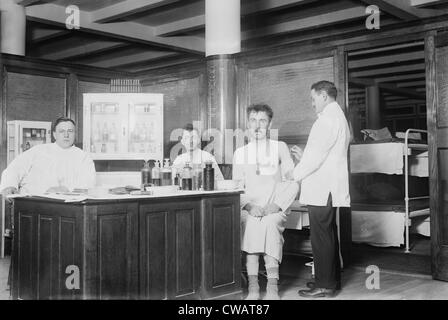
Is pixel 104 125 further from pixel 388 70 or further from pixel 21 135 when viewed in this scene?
pixel 388 70

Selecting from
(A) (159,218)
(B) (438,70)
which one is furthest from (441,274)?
(A) (159,218)

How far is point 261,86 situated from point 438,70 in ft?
6.52

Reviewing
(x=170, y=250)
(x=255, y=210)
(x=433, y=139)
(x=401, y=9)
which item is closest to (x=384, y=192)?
(x=433, y=139)

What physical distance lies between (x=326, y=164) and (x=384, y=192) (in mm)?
3287

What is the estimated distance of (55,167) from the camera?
435 centimetres

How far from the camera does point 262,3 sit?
7.71 meters

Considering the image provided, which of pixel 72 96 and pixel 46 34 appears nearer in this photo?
pixel 72 96

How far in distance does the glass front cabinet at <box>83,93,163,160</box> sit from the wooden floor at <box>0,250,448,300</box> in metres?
1.74

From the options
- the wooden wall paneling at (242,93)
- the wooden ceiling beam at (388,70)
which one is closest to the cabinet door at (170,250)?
the wooden wall paneling at (242,93)

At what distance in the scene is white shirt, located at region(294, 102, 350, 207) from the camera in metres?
3.90

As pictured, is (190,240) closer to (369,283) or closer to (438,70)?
(369,283)

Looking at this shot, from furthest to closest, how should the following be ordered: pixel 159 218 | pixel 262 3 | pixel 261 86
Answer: pixel 262 3, pixel 261 86, pixel 159 218

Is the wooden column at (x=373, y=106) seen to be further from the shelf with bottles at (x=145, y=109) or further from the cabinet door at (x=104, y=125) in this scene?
the cabinet door at (x=104, y=125)
